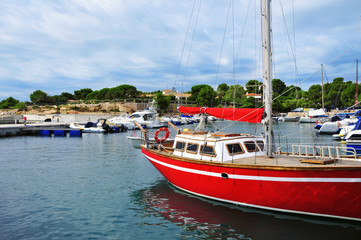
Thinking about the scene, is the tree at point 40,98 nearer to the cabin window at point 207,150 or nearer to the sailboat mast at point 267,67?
the cabin window at point 207,150

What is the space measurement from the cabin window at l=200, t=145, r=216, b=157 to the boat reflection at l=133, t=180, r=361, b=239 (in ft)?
7.91

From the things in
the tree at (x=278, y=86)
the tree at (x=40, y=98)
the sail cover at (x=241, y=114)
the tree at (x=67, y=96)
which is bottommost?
the sail cover at (x=241, y=114)

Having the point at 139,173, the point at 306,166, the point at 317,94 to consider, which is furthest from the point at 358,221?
the point at 317,94

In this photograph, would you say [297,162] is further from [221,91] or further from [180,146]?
[221,91]

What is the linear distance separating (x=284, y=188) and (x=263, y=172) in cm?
100

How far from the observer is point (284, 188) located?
35.0 ft

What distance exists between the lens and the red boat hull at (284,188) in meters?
9.84

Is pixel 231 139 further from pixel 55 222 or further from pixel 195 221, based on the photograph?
pixel 55 222

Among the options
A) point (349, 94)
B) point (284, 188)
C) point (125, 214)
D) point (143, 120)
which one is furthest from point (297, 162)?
point (349, 94)

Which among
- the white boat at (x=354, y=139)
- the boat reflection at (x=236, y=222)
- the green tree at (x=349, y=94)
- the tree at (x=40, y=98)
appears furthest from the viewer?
the tree at (x=40, y=98)

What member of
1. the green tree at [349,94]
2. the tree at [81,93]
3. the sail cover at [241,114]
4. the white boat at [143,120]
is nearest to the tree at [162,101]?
the white boat at [143,120]

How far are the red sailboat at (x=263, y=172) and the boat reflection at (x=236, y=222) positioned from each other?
0.41 m

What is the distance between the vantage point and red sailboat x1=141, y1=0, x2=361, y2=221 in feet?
32.7

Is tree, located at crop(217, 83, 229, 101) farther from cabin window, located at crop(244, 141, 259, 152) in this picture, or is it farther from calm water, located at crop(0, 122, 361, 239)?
cabin window, located at crop(244, 141, 259, 152)
